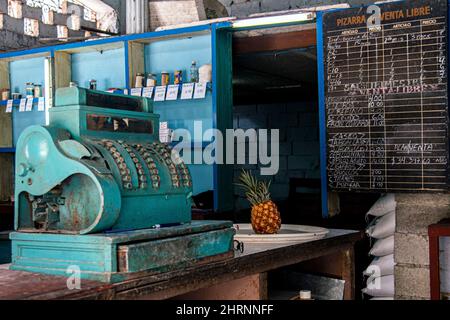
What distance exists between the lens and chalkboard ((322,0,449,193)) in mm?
3639

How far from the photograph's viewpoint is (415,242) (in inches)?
143

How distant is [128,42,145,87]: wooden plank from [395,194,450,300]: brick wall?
231cm

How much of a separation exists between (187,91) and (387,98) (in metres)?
1.46

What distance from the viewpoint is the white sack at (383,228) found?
3693 mm

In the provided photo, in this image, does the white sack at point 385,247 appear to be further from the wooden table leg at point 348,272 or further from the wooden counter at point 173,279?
the wooden counter at point 173,279

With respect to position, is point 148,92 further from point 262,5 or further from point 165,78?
point 262,5

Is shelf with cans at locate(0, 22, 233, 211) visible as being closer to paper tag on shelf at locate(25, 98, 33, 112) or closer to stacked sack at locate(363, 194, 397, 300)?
paper tag on shelf at locate(25, 98, 33, 112)

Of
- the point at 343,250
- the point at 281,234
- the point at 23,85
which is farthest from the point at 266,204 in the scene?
the point at 23,85

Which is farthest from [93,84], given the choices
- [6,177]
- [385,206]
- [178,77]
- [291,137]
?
[291,137]

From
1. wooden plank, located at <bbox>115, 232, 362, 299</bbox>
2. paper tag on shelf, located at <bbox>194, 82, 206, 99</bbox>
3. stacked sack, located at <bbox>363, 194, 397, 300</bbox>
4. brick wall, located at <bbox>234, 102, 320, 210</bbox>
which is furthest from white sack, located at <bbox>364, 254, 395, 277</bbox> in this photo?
brick wall, located at <bbox>234, 102, 320, 210</bbox>

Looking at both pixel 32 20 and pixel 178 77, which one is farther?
pixel 32 20

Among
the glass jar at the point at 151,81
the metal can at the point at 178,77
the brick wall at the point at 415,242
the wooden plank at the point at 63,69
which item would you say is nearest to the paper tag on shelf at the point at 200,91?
the metal can at the point at 178,77

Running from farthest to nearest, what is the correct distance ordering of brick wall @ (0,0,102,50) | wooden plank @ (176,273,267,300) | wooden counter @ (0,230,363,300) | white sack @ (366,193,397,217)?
brick wall @ (0,0,102,50) → white sack @ (366,193,397,217) → wooden plank @ (176,273,267,300) → wooden counter @ (0,230,363,300)

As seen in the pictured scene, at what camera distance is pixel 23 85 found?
5898 mm
